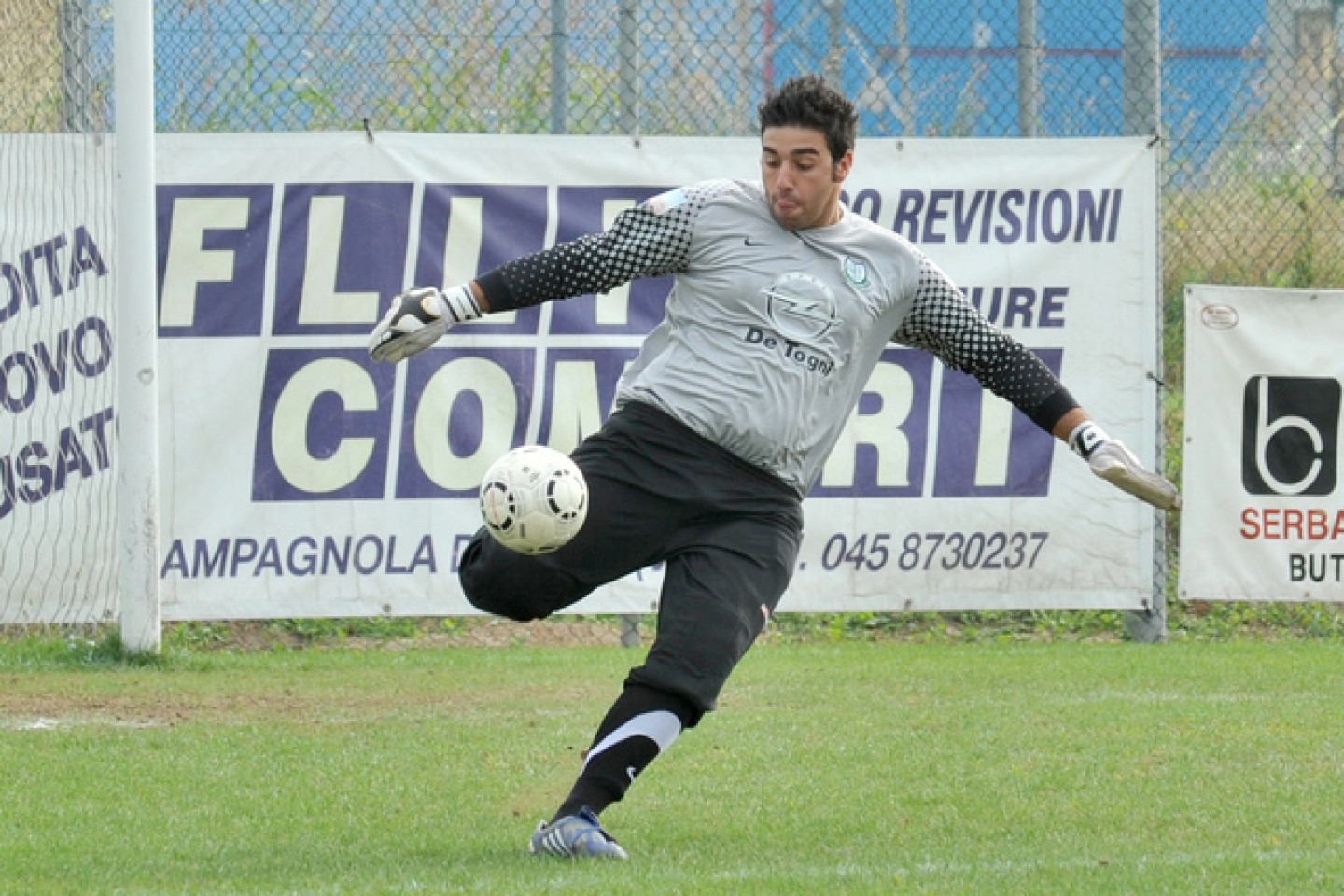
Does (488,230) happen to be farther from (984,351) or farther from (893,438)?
(984,351)

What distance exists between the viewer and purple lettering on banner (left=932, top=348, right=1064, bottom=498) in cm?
1070

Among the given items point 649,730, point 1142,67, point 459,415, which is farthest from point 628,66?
point 649,730

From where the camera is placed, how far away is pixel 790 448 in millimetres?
5992

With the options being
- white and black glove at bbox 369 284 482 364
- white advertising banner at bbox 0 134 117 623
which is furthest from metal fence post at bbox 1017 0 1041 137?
white and black glove at bbox 369 284 482 364

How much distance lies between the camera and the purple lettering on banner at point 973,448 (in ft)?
35.1

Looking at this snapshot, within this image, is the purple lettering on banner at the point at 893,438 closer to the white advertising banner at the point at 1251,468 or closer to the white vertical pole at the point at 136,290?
the white advertising banner at the point at 1251,468

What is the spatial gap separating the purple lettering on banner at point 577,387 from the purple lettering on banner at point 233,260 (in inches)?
57.0

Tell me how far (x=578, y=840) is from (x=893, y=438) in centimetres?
556

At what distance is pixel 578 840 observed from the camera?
17.7 feet

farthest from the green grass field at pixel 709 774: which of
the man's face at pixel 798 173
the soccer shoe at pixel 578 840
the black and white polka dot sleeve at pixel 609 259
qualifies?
the man's face at pixel 798 173

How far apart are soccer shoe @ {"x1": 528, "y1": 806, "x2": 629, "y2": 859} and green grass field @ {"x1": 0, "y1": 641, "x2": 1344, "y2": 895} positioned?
0.09 m

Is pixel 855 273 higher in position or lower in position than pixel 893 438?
higher

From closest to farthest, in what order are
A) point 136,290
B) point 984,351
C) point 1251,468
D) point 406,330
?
1. point 406,330
2. point 984,351
3. point 136,290
4. point 1251,468

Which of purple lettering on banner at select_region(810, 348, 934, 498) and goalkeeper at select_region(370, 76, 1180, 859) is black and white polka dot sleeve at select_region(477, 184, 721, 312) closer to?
goalkeeper at select_region(370, 76, 1180, 859)
